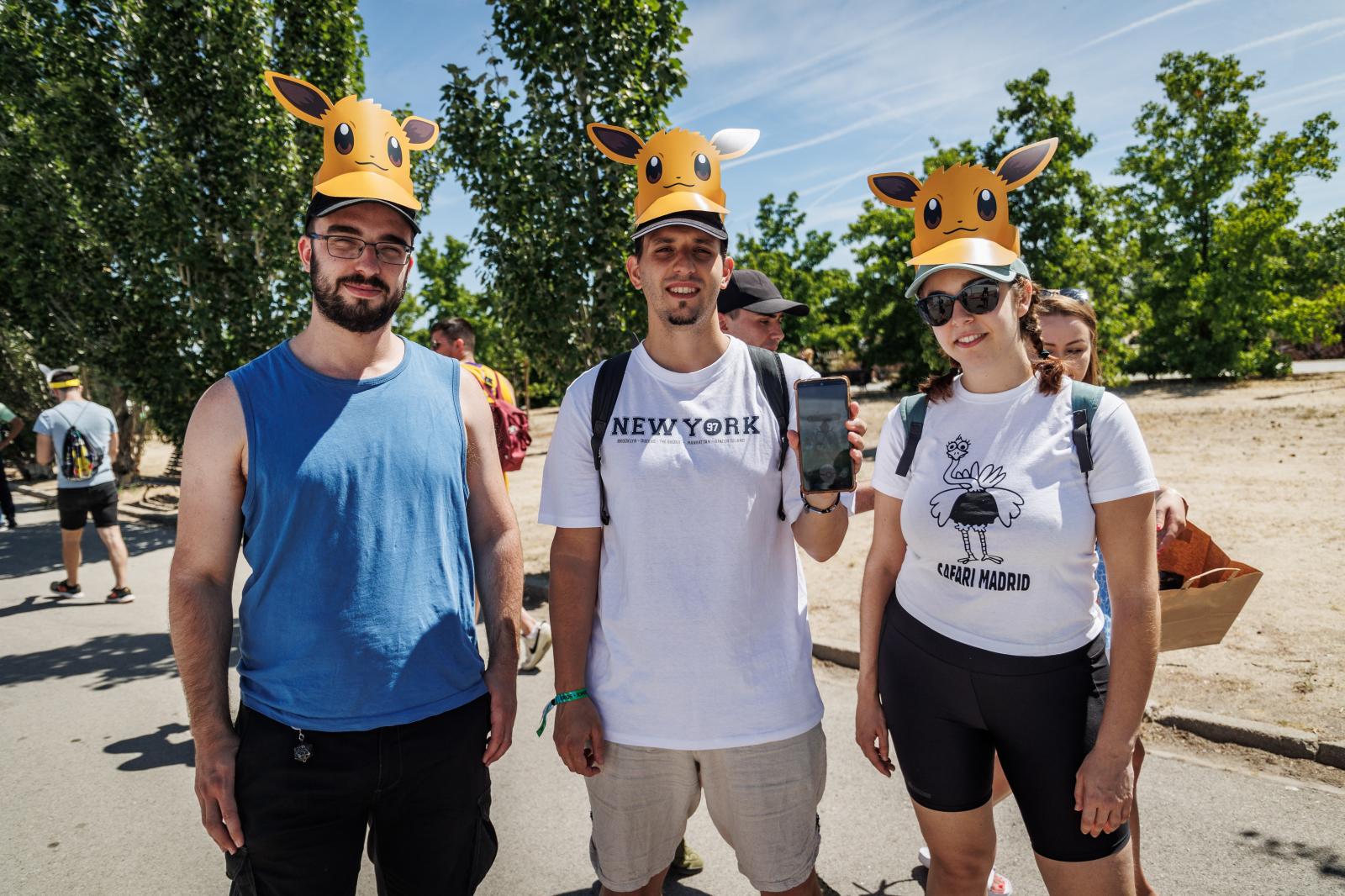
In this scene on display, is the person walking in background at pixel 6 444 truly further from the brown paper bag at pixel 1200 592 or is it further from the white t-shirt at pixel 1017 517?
the brown paper bag at pixel 1200 592

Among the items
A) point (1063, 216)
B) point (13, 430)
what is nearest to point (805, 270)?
point (1063, 216)

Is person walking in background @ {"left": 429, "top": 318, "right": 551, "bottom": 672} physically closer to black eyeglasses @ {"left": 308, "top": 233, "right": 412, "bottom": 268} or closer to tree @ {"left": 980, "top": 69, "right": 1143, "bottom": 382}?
black eyeglasses @ {"left": 308, "top": 233, "right": 412, "bottom": 268}

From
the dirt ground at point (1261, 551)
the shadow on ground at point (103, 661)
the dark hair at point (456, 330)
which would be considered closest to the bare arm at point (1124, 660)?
the dirt ground at point (1261, 551)

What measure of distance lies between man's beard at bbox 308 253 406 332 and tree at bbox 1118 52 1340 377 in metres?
28.7

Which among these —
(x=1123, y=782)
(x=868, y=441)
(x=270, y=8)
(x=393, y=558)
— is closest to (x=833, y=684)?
(x=1123, y=782)

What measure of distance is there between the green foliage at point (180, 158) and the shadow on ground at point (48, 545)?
1.77m

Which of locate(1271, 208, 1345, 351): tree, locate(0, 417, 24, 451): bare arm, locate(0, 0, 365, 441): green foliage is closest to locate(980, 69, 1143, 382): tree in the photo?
locate(1271, 208, 1345, 351): tree

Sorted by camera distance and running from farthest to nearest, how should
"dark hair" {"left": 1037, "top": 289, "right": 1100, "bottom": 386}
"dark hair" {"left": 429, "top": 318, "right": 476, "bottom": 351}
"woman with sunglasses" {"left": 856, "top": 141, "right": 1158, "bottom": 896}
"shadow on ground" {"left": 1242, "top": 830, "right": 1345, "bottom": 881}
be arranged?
"dark hair" {"left": 429, "top": 318, "right": 476, "bottom": 351}
"shadow on ground" {"left": 1242, "top": 830, "right": 1345, "bottom": 881}
"dark hair" {"left": 1037, "top": 289, "right": 1100, "bottom": 386}
"woman with sunglasses" {"left": 856, "top": 141, "right": 1158, "bottom": 896}

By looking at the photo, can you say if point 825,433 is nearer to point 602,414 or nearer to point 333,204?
point 602,414

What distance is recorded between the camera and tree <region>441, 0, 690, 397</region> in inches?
258

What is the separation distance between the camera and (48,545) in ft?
38.1

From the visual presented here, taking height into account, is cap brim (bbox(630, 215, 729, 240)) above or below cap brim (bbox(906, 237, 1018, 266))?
above

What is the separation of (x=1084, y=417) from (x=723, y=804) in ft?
4.68

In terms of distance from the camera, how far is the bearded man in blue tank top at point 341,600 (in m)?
1.94
